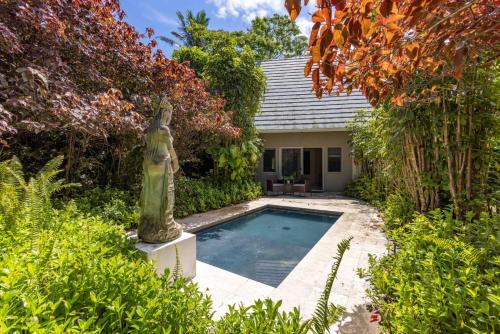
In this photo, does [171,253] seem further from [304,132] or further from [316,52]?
[304,132]

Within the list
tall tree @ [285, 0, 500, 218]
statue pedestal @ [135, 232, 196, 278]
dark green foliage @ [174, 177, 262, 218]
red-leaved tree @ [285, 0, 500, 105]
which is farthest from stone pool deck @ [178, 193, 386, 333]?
red-leaved tree @ [285, 0, 500, 105]

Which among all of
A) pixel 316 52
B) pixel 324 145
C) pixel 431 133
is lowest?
pixel 431 133

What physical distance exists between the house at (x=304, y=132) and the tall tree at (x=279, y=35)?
1391 centimetres

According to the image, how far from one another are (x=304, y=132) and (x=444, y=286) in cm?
1245

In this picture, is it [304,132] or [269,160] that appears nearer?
[304,132]

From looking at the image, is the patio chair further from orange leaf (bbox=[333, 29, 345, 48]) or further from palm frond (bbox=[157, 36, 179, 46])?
palm frond (bbox=[157, 36, 179, 46])

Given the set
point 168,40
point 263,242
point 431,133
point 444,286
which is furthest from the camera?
point 168,40

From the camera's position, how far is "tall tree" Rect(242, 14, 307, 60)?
90.5 ft

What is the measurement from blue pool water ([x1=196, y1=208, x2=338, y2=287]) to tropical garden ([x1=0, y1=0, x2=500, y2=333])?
180 cm

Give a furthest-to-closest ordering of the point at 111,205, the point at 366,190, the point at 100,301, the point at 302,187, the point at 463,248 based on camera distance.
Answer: the point at 302,187 < the point at 366,190 < the point at 111,205 < the point at 463,248 < the point at 100,301

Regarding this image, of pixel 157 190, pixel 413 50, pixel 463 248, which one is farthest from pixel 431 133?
pixel 157 190

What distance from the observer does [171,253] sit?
3.94 meters

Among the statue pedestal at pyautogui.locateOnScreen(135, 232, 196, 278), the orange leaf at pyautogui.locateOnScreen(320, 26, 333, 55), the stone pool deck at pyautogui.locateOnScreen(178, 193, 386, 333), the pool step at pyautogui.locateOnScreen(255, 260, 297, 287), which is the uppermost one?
the orange leaf at pyautogui.locateOnScreen(320, 26, 333, 55)

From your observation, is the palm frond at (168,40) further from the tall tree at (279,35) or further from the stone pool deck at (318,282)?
the stone pool deck at (318,282)
